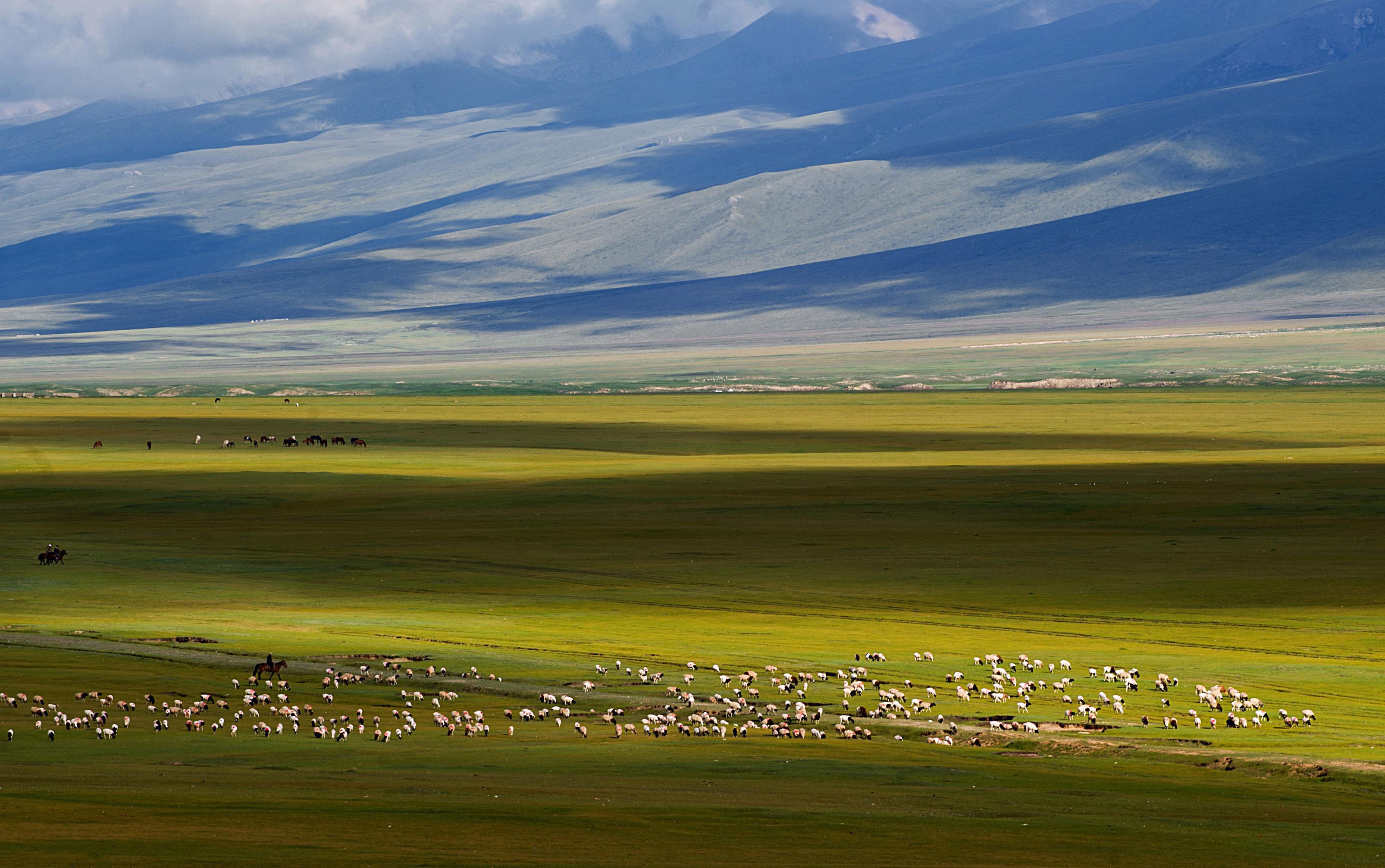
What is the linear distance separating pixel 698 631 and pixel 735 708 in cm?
906

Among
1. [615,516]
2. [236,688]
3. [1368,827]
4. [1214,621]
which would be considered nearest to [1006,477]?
[615,516]

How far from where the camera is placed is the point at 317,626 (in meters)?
32.8

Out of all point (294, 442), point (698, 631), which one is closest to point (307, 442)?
point (294, 442)

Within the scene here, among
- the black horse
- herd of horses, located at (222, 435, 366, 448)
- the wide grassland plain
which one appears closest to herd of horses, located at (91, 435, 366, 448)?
herd of horses, located at (222, 435, 366, 448)

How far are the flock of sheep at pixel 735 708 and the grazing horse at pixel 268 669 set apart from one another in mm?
211

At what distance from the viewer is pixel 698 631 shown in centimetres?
3275

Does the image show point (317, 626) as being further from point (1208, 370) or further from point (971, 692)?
point (1208, 370)

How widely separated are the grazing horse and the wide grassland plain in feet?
1.89

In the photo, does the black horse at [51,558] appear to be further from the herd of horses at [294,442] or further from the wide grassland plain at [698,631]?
the herd of horses at [294,442]

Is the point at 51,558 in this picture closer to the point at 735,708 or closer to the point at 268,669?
the point at 268,669

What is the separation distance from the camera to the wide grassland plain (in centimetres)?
1611

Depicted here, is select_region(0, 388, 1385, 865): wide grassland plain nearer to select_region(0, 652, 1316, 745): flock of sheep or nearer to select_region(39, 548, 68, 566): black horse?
select_region(0, 652, 1316, 745): flock of sheep

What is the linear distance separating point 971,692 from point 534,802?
9997 mm

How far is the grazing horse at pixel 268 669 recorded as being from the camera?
85.3ft
